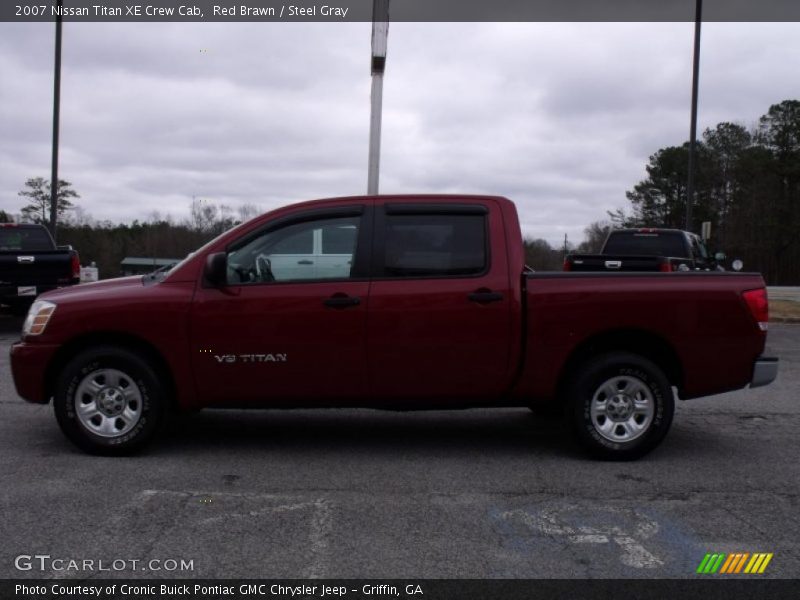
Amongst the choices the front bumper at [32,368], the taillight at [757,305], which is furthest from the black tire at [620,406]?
the front bumper at [32,368]

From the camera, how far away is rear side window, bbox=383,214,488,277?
19.2 feet

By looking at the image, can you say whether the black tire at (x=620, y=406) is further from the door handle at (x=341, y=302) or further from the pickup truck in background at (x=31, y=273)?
the pickup truck in background at (x=31, y=273)

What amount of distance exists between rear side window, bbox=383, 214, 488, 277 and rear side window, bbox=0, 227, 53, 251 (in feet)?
40.9

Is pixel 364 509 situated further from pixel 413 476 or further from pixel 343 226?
pixel 343 226

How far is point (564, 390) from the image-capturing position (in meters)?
5.99

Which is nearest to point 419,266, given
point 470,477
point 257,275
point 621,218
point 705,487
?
point 257,275

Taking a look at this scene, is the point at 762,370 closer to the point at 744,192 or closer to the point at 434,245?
the point at 434,245

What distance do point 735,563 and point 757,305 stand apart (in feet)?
8.11

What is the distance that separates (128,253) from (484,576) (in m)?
63.0

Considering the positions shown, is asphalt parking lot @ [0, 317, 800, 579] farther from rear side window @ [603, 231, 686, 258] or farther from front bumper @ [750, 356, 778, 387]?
rear side window @ [603, 231, 686, 258]

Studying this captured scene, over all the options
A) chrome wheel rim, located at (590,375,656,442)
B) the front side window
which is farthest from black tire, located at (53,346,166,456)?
chrome wheel rim, located at (590,375,656,442)

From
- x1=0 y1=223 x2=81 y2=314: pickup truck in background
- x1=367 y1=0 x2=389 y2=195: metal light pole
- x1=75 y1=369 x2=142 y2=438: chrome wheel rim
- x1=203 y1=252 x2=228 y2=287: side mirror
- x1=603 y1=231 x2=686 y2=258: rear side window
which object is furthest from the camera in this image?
x1=603 y1=231 x2=686 y2=258: rear side window

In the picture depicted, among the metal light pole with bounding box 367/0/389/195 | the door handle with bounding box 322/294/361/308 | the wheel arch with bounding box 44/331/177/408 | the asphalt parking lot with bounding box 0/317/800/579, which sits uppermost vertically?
the metal light pole with bounding box 367/0/389/195
